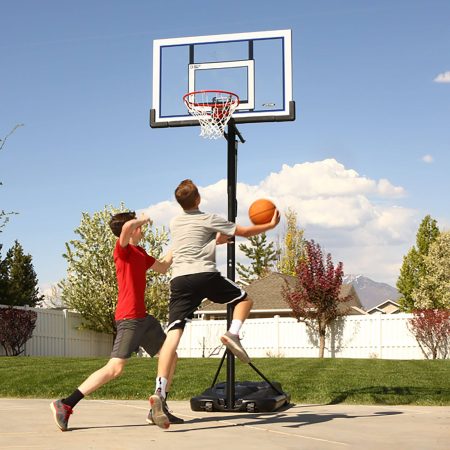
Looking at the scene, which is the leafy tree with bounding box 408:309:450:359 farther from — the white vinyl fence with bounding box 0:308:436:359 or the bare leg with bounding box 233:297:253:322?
the bare leg with bounding box 233:297:253:322

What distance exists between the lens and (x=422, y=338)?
3177cm

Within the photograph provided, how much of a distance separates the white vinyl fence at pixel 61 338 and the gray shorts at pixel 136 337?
24145 millimetres

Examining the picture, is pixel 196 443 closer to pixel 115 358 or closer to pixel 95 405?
pixel 115 358

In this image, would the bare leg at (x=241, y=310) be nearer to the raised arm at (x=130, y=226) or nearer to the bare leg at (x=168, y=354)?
the bare leg at (x=168, y=354)

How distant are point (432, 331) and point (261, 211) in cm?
2629

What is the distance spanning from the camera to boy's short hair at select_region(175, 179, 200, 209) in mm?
6836

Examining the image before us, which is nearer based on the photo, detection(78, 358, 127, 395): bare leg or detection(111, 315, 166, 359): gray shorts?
detection(78, 358, 127, 395): bare leg

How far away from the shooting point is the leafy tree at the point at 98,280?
35.6 metres

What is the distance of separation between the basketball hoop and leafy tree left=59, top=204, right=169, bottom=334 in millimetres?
26071

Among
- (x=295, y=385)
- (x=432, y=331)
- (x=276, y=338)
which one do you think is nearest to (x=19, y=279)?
(x=276, y=338)

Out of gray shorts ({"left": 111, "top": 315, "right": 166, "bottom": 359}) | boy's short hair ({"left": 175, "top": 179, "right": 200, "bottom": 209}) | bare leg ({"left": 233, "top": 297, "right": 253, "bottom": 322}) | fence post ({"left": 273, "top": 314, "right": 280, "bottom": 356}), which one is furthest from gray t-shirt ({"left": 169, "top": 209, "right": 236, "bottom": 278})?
fence post ({"left": 273, "top": 314, "right": 280, "bottom": 356})

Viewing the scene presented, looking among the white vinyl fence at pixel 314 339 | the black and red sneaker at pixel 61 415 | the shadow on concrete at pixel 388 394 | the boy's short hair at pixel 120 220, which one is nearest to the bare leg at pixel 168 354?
the black and red sneaker at pixel 61 415

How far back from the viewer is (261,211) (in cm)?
707

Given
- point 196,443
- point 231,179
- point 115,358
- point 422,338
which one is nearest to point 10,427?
point 115,358
